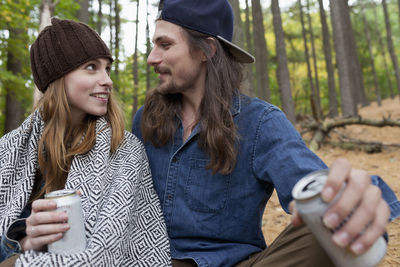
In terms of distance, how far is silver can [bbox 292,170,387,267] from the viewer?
109 cm

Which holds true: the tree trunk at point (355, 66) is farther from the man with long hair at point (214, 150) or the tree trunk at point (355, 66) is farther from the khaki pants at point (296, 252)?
the khaki pants at point (296, 252)

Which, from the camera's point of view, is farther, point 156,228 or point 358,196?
point 156,228

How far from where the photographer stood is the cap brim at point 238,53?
241 cm

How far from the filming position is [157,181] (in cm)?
236

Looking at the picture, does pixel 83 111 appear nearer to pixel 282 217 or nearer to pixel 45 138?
pixel 45 138

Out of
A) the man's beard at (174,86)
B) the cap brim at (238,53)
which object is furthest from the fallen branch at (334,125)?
the man's beard at (174,86)

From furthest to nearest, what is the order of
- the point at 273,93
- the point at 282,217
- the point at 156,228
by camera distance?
the point at 273,93, the point at 282,217, the point at 156,228

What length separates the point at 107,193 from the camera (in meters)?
2.03

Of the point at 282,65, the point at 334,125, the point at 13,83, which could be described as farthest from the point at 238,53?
the point at 282,65

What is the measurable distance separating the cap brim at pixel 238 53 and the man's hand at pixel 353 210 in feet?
4.95

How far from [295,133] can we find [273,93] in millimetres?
22284

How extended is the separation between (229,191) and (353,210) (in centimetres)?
107

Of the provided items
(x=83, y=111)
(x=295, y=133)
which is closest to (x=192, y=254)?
(x=295, y=133)

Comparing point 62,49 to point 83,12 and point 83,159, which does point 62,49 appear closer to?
point 83,159
